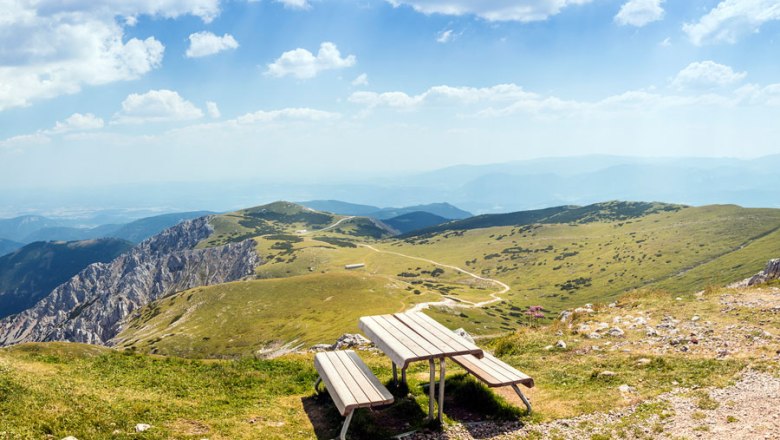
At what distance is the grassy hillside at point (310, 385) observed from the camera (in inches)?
498

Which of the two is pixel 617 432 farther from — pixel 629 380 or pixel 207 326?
pixel 207 326

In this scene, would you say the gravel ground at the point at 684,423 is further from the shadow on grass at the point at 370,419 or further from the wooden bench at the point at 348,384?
the wooden bench at the point at 348,384

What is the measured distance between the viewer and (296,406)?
51.4 feet

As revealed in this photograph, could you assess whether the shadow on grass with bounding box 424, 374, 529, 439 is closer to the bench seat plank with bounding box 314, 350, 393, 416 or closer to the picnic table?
the picnic table

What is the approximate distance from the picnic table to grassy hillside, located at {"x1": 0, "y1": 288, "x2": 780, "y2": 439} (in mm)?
2067

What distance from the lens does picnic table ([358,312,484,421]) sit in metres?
13.3

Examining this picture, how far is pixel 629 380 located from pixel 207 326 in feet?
459

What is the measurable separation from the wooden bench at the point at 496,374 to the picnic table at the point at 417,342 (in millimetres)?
1179

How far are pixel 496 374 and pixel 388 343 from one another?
4.00m

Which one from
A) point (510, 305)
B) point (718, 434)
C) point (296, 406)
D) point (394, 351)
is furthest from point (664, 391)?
point (510, 305)

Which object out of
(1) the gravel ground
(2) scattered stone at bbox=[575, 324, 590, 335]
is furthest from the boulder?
(1) the gravel ground

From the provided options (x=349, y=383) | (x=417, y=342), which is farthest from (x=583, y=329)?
(x=349, y=383)

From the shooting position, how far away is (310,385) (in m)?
18.0

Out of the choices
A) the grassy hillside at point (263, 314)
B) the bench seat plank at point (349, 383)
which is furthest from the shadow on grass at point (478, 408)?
the grassy hillside at point (263, 314)
